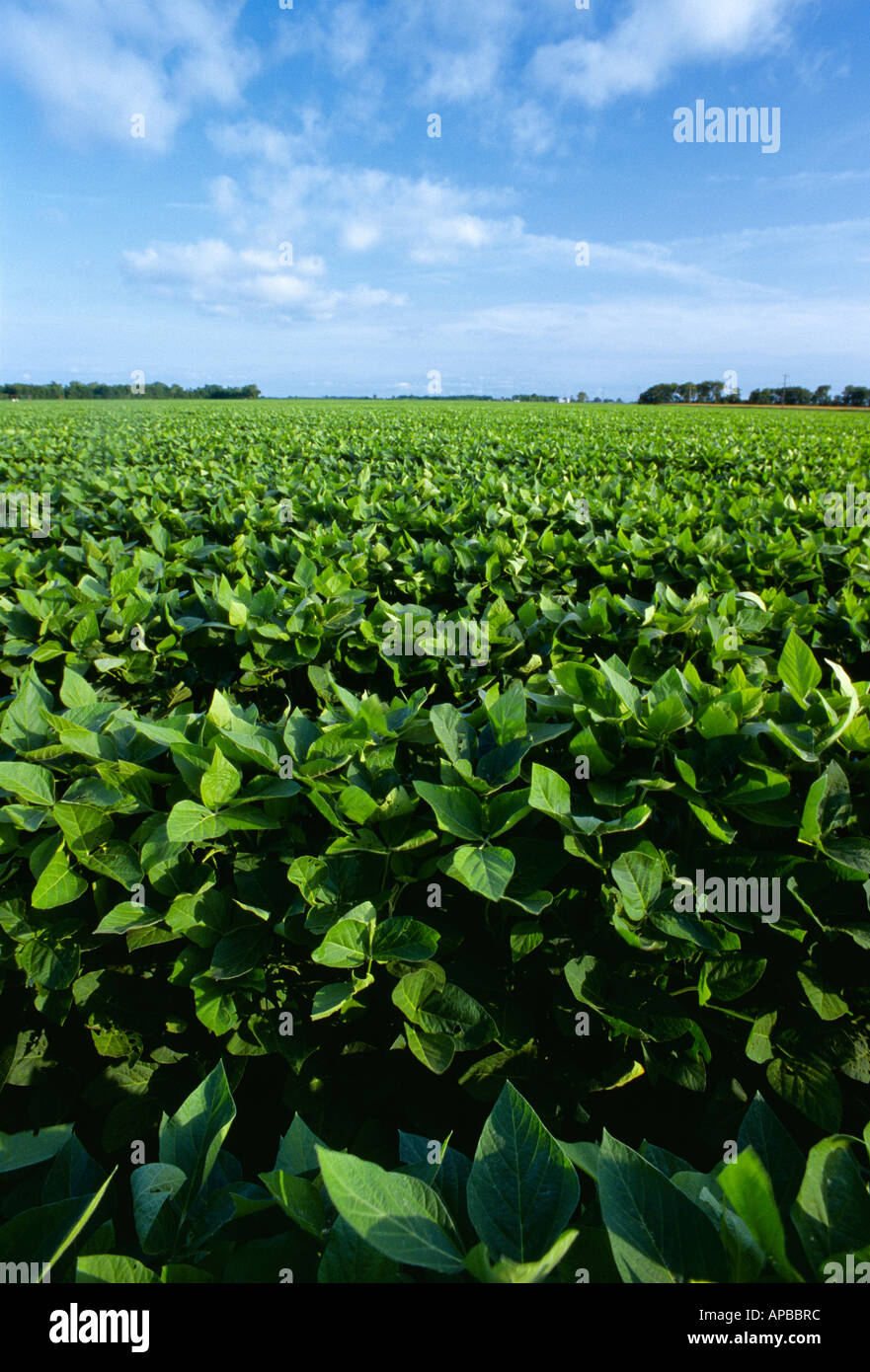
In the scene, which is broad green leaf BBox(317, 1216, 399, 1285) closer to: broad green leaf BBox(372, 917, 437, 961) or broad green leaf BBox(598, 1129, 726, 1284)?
broad green leaf BBox(598, 1129, 726, 1284)

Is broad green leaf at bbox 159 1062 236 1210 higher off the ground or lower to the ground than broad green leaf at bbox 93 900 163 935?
lower

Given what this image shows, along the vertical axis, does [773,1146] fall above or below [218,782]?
below

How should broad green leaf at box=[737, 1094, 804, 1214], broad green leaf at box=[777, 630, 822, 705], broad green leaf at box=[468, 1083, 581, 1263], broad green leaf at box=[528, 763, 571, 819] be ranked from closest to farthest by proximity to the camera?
broad green leaf at box=[468, 1083, 581, 1263], broad green leaf at box=[737, 1094, 804, 1214], broad green leaf at box=[528, 763, 571, 819], broad green leaf at box=[777, 630, 822, 705]

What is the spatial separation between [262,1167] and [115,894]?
1.00m

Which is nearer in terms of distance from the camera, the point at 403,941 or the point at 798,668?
the point at 403,941

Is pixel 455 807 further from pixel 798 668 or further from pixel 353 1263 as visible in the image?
pixel 798 668

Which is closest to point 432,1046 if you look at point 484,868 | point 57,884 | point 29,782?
point 484,868

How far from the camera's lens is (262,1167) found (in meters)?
2.04

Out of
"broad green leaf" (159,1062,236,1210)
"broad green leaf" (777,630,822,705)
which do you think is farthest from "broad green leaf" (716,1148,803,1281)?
"broad green leaf" (777,630,822,705)

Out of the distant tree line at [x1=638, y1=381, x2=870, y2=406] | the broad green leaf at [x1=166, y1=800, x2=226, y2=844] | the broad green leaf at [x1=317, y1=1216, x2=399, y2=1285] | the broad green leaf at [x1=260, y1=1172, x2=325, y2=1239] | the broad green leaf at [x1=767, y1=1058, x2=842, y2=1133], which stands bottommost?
the broad green leaf at [x1=767, y1=1058, x2=842, y2=1133]

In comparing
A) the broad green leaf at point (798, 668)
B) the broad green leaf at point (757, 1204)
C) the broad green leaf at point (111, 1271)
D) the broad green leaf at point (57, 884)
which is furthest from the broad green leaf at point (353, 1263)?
the broad green leaf at point (798, 668)

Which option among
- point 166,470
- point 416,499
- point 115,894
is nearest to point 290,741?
point 115,894
